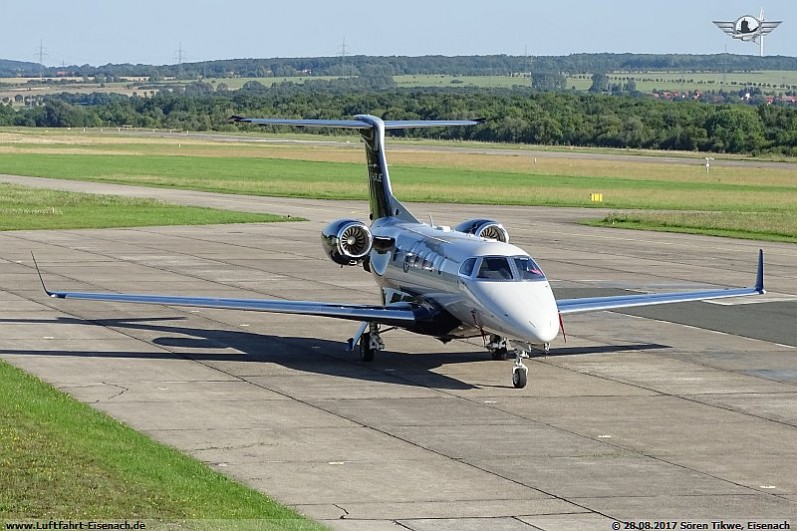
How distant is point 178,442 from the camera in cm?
2055

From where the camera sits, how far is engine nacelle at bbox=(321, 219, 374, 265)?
96.0 ft

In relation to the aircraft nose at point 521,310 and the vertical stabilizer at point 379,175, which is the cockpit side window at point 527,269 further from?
the vertical stabilizer at point 379,175

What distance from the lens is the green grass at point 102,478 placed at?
15.9 metres

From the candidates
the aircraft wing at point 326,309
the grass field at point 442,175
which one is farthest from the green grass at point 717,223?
the aircraft wing at point 326,309

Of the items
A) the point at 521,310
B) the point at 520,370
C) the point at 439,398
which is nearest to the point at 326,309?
the point at 439,398

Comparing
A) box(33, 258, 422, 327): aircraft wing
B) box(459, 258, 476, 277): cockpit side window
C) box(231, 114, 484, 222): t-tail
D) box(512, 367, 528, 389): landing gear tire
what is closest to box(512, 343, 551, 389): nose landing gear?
box(512, 367, 528, 389): landing gear tire

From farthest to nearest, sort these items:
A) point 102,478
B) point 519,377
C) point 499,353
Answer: point 499,353
point 519,377
point 102,478

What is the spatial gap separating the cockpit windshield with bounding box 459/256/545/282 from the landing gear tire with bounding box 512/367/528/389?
5.47 feet

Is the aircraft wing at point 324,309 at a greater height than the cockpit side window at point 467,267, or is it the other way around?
the cockpit side window at point 467,267

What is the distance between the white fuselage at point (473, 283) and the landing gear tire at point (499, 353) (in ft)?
4.49

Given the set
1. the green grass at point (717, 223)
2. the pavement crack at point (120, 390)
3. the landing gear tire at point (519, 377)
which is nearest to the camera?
the pavement crack at point (120, 390)

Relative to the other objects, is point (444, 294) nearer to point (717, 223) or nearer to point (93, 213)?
point (717, 223)

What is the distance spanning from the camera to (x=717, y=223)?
2608 inches

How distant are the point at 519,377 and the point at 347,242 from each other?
5.67m
